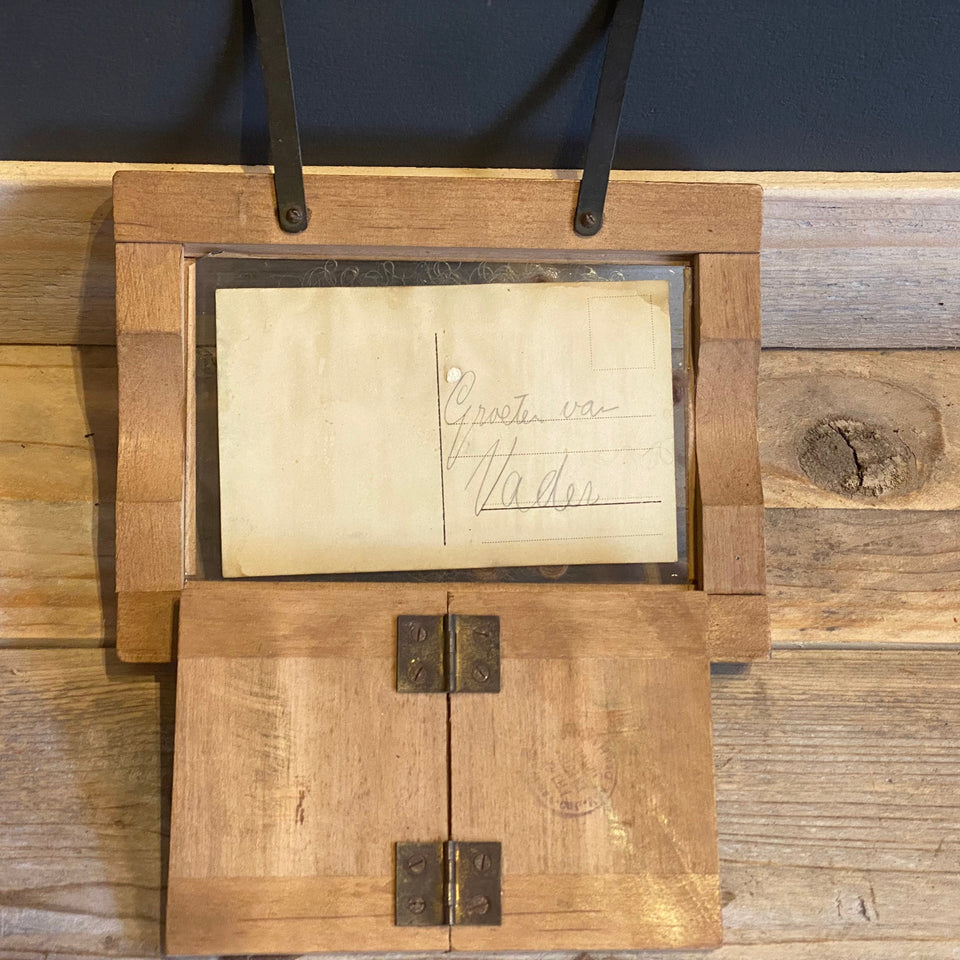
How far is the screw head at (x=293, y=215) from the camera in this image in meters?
0.50

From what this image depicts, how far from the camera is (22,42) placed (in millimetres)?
481

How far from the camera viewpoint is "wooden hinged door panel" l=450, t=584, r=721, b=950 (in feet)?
1.60

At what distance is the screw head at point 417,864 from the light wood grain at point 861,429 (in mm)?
301

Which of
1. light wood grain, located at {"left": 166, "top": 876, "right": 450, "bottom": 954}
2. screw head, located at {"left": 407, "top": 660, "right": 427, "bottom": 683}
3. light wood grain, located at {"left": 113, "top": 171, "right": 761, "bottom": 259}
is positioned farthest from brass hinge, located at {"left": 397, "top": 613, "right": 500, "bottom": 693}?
light wood grain, located at {"left": 113, "top": 171, "right": 761, "bottom": 259}

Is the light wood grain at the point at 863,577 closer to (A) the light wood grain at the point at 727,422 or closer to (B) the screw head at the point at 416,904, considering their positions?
(A) the light wood grain at the point at 727,422

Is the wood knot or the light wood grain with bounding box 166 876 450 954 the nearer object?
the light wood grain with bounding box 166 876 450 954

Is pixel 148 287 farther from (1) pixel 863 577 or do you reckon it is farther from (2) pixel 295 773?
(1) pixel 863 577

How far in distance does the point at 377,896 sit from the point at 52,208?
1.38 ft

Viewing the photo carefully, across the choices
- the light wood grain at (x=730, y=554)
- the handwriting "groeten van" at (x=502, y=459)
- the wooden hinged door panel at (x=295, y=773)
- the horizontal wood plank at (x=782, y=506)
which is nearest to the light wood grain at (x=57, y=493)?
the horizontal wood plank at (x=782, y=506)

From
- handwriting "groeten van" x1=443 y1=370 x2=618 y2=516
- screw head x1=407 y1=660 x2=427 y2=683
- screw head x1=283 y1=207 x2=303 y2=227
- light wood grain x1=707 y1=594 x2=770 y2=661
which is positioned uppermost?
screw head x1=283 y1=207 x2=303 y2=227

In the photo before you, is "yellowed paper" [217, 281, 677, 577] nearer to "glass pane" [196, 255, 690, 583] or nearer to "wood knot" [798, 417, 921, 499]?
"glass pane" [196, 255, 690, 583]

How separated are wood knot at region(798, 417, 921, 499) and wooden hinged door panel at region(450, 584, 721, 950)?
15cm

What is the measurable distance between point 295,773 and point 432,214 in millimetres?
314

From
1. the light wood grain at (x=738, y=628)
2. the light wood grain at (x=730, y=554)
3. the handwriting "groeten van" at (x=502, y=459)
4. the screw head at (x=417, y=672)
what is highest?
the handwriting "groeten van" at (x=502, y=459)
